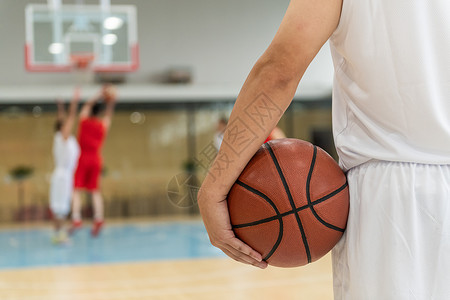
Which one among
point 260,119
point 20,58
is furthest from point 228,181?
point 20,58

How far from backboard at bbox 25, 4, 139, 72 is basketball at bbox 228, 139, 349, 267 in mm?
7061

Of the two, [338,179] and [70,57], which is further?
[70,57]

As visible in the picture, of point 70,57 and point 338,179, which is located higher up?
point 338,179

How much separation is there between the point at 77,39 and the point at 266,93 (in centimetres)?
745

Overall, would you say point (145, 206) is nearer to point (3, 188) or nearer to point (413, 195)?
point (3, 188)

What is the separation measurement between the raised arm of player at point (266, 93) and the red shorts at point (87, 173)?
595 cm

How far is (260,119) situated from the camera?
1010 mm

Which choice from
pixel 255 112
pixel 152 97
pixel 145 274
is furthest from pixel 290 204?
pixel 152 97

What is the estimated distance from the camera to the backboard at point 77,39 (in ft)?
25.9

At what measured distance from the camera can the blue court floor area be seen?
6.11 metres

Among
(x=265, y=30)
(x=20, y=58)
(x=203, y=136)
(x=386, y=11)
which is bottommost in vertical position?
(x=203, y=136)

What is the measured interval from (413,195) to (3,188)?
11.3 m

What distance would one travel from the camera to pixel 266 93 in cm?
100

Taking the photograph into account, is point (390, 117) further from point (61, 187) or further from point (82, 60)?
point (82, 60)
